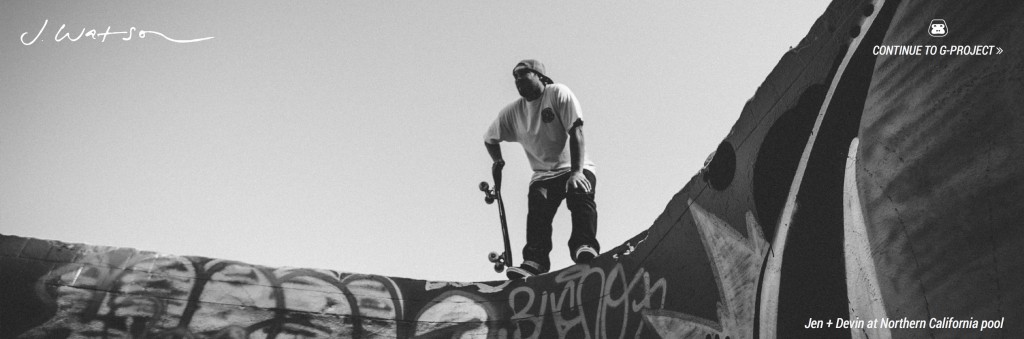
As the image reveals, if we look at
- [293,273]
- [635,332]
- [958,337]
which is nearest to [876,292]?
[958,337]

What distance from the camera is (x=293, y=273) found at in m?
5.58

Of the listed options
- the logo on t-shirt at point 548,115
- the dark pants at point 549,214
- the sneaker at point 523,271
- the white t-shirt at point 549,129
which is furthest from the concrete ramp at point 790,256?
the logo on t-shirt at point 548,115

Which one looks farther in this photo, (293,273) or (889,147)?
(293,273)

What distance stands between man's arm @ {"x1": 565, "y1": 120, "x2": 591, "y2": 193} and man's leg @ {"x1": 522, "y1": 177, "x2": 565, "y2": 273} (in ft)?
1.04

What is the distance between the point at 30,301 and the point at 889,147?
542cm

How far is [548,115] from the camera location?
665 centimetres

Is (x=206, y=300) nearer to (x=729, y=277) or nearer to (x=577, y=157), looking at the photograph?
(x=577, y=157)

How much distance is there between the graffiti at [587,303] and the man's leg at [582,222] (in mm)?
685

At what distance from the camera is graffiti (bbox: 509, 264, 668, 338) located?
14.9 feet

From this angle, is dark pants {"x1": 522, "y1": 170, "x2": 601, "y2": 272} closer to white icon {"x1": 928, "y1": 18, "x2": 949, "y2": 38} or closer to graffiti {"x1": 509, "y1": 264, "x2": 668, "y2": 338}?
graffiti {"x1": 509, "y1": 264, "x2": 668, "y2": 338}

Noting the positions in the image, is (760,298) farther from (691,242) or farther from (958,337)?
(958,337)

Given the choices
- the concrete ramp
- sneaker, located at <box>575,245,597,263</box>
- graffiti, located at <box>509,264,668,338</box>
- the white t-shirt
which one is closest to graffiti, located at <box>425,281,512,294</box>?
the concrete ramp

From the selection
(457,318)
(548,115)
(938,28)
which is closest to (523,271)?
(457,318)

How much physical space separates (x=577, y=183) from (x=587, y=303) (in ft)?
4.67
